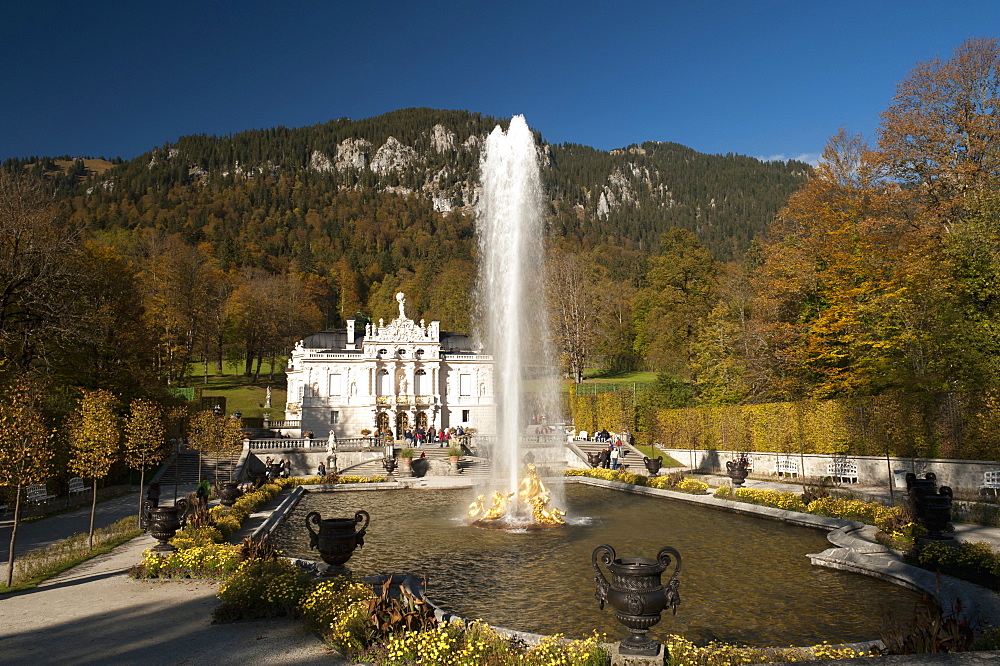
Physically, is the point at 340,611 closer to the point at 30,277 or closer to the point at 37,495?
the point at 37,495

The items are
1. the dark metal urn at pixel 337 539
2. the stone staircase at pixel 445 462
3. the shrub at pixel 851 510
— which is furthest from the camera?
the stone staircase at pixel 445 462

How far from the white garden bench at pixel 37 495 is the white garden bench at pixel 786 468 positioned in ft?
104

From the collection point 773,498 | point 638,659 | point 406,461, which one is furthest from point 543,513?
point 406,461

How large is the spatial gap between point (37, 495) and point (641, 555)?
2137 cm

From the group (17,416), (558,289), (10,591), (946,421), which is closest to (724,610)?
(10,591)

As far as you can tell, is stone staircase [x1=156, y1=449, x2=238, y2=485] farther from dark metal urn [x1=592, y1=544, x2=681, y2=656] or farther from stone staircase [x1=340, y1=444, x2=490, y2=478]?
dark metal urn [x1=592, y1=544, x2=681, y2=656]

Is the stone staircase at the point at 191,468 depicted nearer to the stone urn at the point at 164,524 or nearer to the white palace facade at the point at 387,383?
the white palace facade at the point at 387,383

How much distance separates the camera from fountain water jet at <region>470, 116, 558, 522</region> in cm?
2183

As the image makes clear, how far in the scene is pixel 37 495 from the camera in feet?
73.7

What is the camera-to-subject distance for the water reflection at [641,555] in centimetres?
1053

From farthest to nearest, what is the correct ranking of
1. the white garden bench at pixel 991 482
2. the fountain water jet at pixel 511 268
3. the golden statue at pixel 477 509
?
1. the fountain water jet at pixel 511 268
2. the golden statue at pixel 477 509
3. the white garden bench at pixel 991 482

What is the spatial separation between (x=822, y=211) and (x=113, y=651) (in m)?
35.2

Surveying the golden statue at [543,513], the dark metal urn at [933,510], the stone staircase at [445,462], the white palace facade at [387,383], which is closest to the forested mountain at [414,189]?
the white palace facade at [387,383]

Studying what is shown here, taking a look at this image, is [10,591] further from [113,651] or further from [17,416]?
[113,651]
